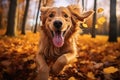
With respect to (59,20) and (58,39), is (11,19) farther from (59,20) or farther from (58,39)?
(59,20)

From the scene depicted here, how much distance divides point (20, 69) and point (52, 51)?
48cm

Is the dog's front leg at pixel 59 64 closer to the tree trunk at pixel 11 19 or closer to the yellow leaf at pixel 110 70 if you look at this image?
the yellow leaf at pixel 110 70

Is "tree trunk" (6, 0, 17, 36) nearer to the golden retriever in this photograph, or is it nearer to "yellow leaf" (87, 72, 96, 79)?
the golden retriever

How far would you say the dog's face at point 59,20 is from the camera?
312 cm

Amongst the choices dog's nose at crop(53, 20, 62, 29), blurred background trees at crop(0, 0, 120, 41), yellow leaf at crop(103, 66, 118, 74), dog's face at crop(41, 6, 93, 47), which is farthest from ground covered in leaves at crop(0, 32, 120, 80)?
dog's nose at crop(53, 20, 62, 29)

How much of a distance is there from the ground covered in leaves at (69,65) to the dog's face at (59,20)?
0.39 metres

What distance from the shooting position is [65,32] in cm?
333

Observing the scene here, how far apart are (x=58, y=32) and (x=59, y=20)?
0.69ft

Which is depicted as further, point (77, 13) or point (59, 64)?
point (77, 13)

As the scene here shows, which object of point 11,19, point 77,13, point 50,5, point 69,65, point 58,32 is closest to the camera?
point 58,32

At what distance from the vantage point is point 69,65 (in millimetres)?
3318

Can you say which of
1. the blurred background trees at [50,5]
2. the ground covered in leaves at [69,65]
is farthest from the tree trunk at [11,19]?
the ground covered in leaves at [69,65]

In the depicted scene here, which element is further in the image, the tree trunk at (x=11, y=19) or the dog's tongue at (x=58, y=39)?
the tree trunk at (x=11, y=19)

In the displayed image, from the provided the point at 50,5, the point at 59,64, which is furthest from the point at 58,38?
the point at 50,5
